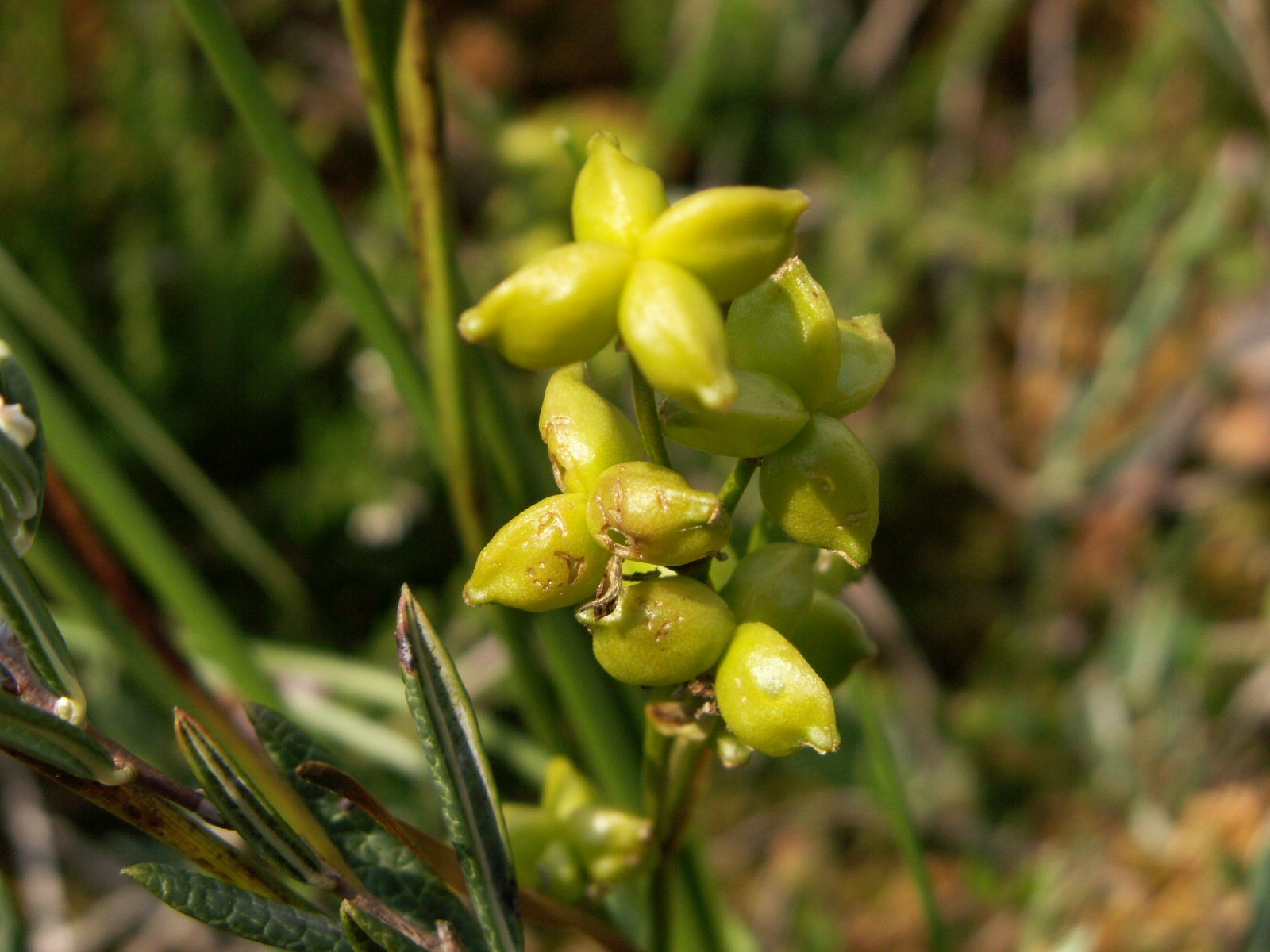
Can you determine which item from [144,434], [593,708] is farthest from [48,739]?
[144,434]

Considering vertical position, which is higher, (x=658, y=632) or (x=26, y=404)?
(x=26, y=404)

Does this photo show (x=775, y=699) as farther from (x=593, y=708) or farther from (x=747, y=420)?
(x=593, y=708)

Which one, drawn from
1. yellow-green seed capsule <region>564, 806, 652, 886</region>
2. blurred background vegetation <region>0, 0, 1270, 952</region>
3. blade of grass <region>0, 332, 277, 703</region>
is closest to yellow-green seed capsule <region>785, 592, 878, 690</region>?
yellow-green seed capsule <region>564, 806, 652, 886</region>

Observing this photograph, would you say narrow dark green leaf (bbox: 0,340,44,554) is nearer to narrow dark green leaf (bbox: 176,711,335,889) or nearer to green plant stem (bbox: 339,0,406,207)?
narrow dark green leaf (bbox: 176,711,335,889)

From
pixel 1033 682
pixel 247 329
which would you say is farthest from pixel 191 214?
pixel 1033 682

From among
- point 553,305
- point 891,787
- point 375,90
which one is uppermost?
point 375,90

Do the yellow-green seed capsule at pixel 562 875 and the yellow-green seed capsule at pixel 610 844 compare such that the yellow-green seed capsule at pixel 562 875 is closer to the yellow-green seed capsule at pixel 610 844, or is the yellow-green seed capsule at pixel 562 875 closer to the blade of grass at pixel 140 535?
the yellow-green seed capsule at pixel 610 844

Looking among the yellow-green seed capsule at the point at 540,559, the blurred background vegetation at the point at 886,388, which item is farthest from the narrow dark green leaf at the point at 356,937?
the blurred background vegetation at the point at 886,388
